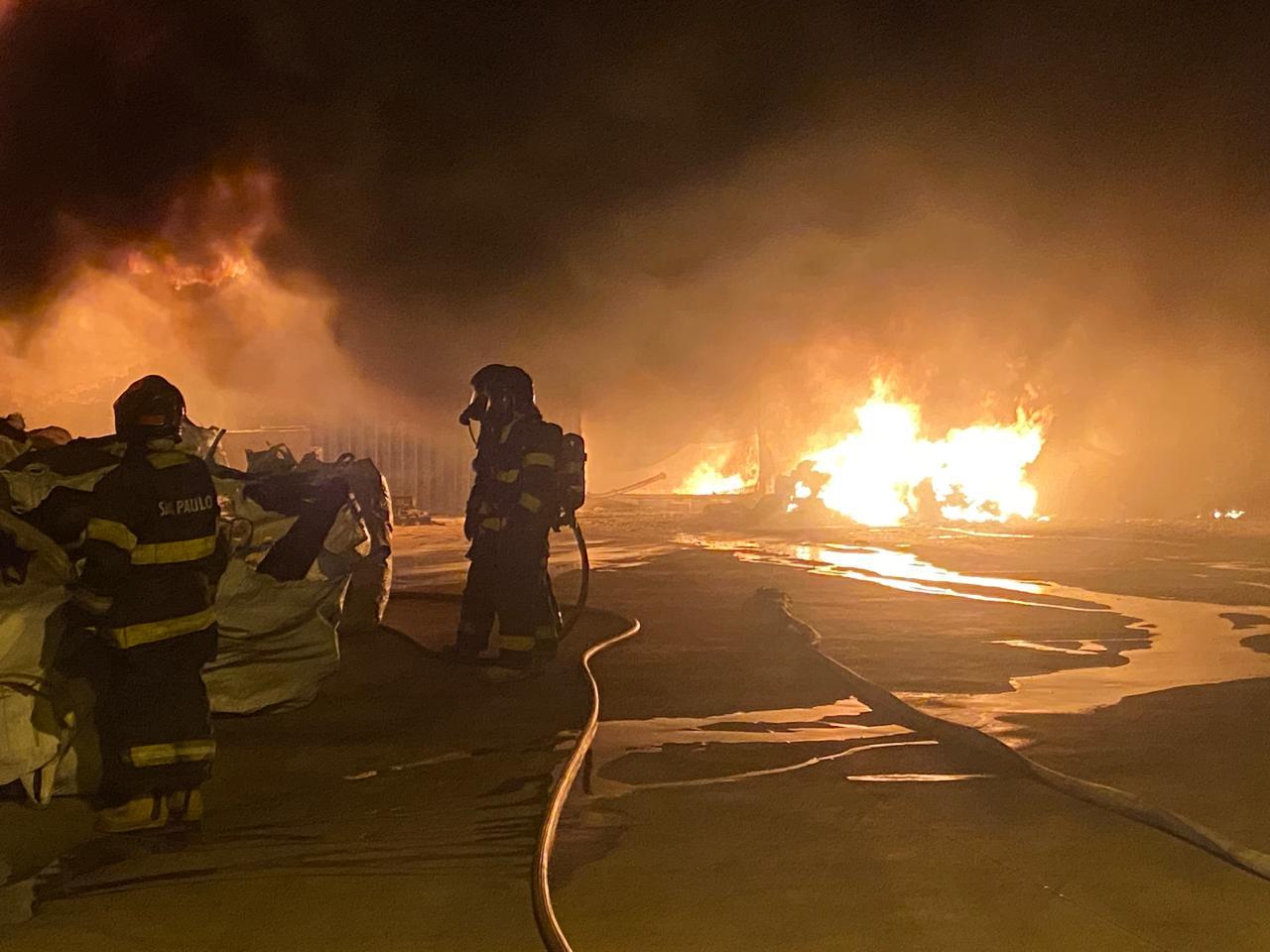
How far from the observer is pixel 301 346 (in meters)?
20.8

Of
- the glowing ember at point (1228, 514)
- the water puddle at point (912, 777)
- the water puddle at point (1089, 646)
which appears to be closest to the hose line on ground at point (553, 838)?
the water puddle at point (912, 777)

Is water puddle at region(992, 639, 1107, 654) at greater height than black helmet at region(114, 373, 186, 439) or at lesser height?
lesser

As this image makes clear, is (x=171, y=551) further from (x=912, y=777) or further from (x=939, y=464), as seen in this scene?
(x=939, y=464)

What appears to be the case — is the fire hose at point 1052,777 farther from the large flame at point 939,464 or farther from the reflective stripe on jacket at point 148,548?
the large flame at point 939,464

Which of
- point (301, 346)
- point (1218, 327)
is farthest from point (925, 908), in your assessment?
point (1218, 327)


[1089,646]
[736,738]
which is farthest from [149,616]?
[1089,646]

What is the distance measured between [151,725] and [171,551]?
578 mm

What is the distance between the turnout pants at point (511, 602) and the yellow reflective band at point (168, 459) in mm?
2615

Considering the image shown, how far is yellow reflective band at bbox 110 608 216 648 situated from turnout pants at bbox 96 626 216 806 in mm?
21

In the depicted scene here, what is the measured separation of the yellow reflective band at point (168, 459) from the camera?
359 centimetres

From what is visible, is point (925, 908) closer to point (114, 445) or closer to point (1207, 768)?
point (1207, 768)

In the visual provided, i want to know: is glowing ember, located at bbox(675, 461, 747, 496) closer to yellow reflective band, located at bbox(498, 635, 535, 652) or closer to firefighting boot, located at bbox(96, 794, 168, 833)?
yellow reflective band, located at bbox(498, 635, 535, 652)

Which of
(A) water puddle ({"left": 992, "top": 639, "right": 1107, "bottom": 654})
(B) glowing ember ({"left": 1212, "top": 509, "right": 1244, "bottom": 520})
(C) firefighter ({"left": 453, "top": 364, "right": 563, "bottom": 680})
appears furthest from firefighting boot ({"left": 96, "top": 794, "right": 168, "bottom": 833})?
(B) glowing ember ({"left": 1212, "top": 509, "right": 1244, "bottom": 520})

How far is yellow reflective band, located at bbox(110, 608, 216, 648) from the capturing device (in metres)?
3.50
